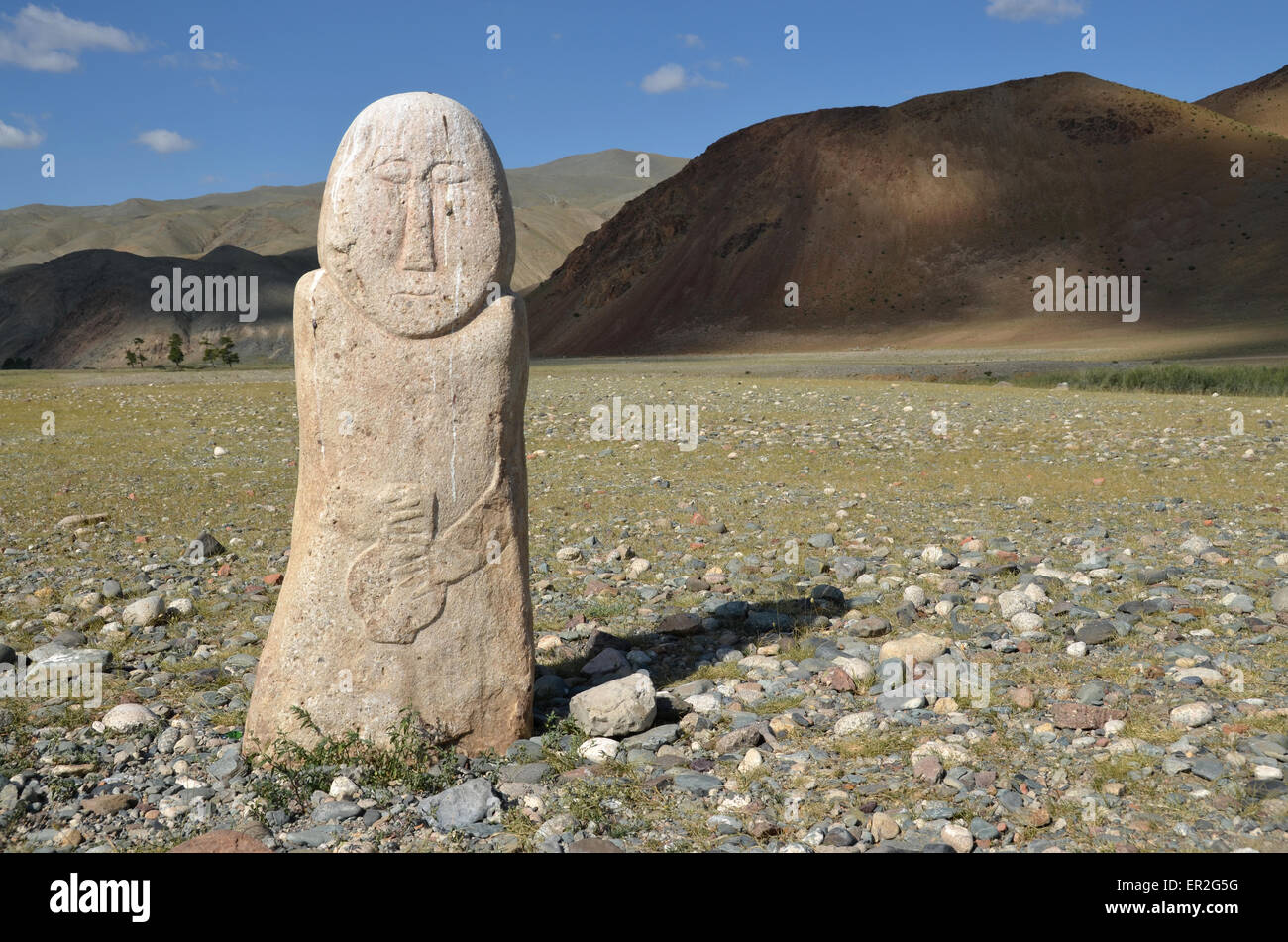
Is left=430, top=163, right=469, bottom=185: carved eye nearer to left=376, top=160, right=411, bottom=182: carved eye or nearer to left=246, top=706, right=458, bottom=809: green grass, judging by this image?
left=376, top=160, right=411, bottom=182: carved eye

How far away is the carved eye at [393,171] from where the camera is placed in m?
5.01

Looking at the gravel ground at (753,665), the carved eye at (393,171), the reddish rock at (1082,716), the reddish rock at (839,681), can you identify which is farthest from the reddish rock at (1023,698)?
the carved eye at (393,171)

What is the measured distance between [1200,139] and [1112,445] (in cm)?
7348

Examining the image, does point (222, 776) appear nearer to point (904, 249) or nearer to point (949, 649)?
point (949, 649)

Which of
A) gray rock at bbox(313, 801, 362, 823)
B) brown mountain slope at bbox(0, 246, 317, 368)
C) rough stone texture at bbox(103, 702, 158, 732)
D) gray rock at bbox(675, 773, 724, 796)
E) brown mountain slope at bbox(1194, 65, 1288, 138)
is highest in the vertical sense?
brown mountain slope at bbox(1194, 65, 1288, 138)

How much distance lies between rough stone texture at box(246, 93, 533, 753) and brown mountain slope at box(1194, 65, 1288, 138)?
4278 inches

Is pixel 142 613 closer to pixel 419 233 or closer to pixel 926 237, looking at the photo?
pixel 419 233

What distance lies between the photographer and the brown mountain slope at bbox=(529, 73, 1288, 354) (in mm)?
66438

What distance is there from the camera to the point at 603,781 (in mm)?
4867

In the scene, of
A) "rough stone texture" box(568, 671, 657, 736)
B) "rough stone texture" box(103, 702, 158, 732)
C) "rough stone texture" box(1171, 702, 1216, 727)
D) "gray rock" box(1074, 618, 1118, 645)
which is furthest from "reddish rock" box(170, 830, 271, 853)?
"gray rock" box(1074, 618, 1118, 645)

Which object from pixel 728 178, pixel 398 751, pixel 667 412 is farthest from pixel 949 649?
pixel 728 178

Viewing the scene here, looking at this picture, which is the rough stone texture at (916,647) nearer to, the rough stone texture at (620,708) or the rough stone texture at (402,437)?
Answer: the rough stone texture at (620,708)

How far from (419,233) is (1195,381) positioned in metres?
23.6

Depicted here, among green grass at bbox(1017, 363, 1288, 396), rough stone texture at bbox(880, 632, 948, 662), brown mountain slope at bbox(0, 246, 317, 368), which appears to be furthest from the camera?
brown mountain slope at bbox(0, 246, 317, 368)
